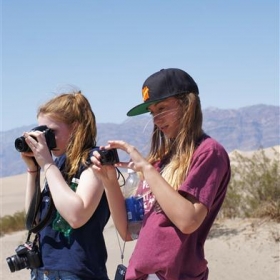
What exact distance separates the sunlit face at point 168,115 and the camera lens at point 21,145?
671 millimetres

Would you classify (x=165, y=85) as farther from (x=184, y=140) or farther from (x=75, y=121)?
(x=75, y=121)

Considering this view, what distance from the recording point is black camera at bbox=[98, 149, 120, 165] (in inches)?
104

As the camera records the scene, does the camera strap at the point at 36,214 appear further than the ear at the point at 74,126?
No

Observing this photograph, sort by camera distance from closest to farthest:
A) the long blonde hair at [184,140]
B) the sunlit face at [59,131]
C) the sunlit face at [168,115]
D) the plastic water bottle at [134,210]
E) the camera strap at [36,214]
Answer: the long blonde hair at [184,140] → the sunlit face at [168,115] → the plastic water bottle at [134,210] → the camera strap at [36,214] → the sunlit face at [59,131]

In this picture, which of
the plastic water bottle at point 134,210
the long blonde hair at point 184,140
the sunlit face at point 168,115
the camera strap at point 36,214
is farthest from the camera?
the camera strap at point 36,214

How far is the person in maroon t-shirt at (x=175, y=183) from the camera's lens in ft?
7.86

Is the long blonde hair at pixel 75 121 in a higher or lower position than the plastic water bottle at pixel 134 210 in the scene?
higher

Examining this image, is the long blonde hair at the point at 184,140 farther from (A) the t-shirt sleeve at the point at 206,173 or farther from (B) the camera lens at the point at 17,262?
(B) the camera lens at the point at 17,262

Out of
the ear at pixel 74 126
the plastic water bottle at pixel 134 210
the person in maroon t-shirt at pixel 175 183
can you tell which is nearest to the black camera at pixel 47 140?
the ear at pixel 74 126

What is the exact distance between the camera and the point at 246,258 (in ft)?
25.7

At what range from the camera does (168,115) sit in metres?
2.61

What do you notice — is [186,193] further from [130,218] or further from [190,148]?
[130,218]

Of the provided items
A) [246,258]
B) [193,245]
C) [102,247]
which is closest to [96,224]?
[102,247]

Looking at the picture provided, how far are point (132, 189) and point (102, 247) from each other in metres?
0.31
